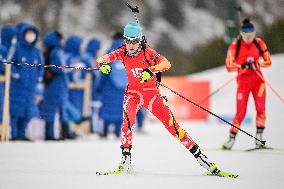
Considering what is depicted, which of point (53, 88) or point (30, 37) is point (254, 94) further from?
point (30, 37)

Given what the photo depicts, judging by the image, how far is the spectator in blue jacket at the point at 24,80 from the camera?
12273mm

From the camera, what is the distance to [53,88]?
13.0 meters

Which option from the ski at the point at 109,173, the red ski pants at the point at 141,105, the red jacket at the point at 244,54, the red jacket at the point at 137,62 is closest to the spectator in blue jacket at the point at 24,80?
the red jacket at the point at 244,54

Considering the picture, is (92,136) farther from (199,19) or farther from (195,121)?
(199,19)

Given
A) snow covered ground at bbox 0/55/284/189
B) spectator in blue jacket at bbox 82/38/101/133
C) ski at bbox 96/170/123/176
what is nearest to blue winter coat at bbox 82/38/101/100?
spectator in blue jacket at bbox 82/38/101/133

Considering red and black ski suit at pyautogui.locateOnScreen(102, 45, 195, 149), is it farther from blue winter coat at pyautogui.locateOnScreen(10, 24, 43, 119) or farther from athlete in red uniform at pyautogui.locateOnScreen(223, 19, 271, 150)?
blue winter coat at pyautogui.locateOnScreen(10, 24, 43, 119)

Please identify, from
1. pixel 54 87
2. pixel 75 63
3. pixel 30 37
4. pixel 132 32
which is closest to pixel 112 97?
pixel 75 63

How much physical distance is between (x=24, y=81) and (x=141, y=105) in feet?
17.8

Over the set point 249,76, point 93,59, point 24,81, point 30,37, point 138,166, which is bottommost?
point 138,166

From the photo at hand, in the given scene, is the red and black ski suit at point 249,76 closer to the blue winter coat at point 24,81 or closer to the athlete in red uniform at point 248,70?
the athlete in red uniform at point 248,70

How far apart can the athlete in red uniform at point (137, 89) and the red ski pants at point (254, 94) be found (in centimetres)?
354

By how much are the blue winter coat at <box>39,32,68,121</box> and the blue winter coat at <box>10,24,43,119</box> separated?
531 millimetres

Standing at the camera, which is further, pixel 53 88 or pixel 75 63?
pixel 75 63

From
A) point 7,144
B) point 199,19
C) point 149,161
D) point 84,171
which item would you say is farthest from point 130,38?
point 199,19
